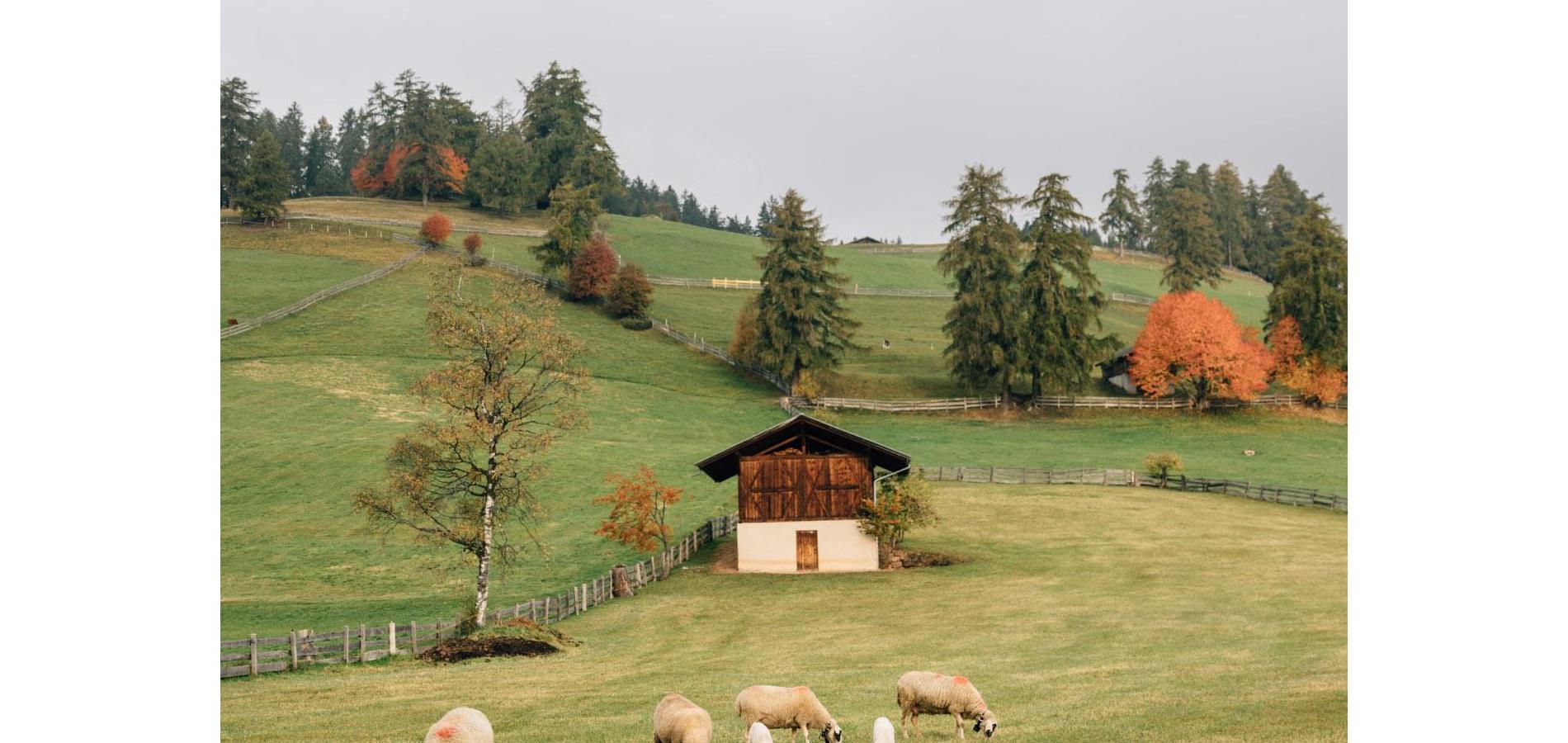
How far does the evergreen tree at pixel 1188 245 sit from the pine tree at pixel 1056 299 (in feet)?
81.2

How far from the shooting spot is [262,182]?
95.2m

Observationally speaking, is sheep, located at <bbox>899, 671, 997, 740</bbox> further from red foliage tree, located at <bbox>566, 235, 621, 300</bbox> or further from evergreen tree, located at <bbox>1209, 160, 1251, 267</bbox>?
evergreen tree, located at <bbox>1209, 160, 1251, 267</bbox>

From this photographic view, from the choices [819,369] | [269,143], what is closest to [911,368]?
[819,369]

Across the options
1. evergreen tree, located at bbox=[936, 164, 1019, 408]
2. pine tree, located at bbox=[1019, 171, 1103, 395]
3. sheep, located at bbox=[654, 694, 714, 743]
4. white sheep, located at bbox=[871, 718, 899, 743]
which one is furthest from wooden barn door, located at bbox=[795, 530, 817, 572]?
pine tree, located at bbox=[1019, 171, 1103, 395]

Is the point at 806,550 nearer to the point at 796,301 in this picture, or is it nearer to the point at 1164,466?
the point at 1164,466

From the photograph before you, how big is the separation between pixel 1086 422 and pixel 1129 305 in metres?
36.7

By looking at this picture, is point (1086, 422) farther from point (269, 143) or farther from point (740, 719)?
point (269, 143)

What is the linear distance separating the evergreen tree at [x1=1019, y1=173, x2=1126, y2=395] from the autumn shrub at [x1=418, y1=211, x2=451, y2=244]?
43.6 m

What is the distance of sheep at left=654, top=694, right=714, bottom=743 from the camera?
55.0ft

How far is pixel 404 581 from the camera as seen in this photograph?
129 ft

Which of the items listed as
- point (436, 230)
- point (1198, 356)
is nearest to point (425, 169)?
point (436, 230)

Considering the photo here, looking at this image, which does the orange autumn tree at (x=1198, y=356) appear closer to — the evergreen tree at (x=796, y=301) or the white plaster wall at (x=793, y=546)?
the evergreen tree at (x=796, y=301)

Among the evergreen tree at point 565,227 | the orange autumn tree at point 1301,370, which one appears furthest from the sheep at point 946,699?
the evergreen tree at point 565,227

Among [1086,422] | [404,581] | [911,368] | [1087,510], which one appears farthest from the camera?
[911,368]
